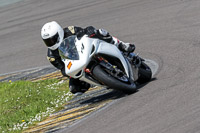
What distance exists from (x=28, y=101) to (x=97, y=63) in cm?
263

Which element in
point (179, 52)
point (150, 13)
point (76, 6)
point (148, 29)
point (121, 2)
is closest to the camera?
point (179, 52)

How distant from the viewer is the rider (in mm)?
8570

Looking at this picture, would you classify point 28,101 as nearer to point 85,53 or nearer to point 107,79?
point 85,53

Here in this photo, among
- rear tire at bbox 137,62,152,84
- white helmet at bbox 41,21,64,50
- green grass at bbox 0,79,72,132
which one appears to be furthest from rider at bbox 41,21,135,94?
green grass at bbox 0,79,72,132

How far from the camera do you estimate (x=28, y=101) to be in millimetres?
10328

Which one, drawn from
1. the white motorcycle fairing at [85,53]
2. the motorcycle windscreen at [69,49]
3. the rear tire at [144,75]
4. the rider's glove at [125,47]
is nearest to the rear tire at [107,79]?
the white motorcycle fairing at [85,53]

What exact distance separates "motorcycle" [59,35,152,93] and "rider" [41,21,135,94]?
0.17 metres

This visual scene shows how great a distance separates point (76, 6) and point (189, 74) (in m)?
10.5

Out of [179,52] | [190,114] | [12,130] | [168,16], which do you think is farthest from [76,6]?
[190,114]

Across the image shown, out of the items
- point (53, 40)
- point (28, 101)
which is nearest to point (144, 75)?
point (53, 40)

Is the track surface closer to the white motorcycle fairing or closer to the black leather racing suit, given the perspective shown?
the white motorcycle fairing

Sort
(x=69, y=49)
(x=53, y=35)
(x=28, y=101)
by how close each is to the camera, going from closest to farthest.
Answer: (x=69, y=49) → (x=53, y=35) → (x=28, y=101)

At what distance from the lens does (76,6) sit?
18.6 meters

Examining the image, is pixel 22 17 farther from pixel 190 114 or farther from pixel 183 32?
pixel 190 114
